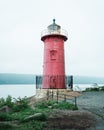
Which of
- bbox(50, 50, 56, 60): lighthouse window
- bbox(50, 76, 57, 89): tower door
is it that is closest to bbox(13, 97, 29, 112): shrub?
bbox(50, 76, 57, 89): tower door

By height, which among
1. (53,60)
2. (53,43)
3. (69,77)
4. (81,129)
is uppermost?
(53,43)

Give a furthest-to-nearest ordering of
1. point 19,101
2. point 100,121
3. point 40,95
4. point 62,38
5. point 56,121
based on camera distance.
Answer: point 62,38 < point 40,95 < point 19,101 < point 100,121 < point 56,121

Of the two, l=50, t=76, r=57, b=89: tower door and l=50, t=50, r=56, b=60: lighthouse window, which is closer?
l=50, t=76, r=57, b=89: tower door

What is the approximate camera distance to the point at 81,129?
32.0 feet

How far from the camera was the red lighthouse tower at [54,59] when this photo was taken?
1061 inches

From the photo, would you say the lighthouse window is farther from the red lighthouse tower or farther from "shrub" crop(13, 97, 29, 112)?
"shrub" crop(13, 97, 29, 112)

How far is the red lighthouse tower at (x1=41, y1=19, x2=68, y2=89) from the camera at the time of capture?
26.9 metres

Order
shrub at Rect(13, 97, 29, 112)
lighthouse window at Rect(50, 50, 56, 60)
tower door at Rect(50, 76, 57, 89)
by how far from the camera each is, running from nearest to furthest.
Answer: shrub at Rect(13, 97, 29, 112) < tower door at Rect(50, 76, 57, 89) < lighthouse window at Rect(50, 50, 56, 60)

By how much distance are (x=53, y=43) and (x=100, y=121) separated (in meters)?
16.8

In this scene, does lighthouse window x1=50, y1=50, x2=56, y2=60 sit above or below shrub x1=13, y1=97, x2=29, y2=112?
above

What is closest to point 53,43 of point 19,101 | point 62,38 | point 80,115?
point 62,38

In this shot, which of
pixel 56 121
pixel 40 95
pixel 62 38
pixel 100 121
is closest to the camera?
pixel 56 121

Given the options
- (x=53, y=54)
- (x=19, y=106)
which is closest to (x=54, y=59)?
(x=53, y=54)

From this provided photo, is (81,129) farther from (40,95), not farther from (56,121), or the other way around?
(40,95)
